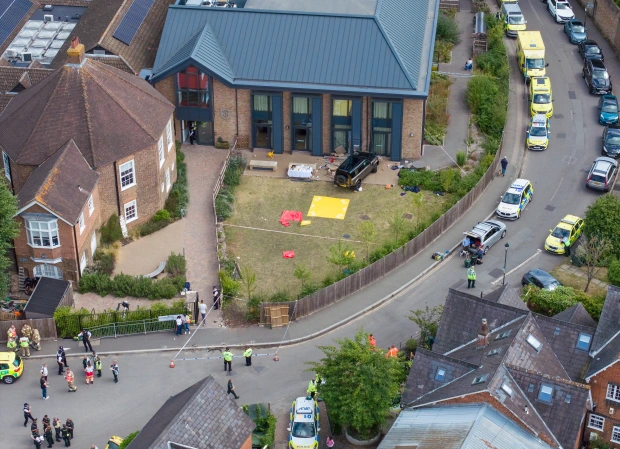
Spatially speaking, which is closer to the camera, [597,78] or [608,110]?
[608,110]

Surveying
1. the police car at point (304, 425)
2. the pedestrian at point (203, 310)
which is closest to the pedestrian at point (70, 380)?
the pedestrian at point (203, 310)

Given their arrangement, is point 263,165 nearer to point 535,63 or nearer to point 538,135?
point 538,135

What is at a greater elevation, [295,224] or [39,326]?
[295,224]

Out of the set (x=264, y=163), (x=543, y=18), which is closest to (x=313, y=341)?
(x=264, y=163)

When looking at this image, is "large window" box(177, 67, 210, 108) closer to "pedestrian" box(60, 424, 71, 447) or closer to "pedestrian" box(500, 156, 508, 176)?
"pedestrian" box(500, 156, 508, 176)

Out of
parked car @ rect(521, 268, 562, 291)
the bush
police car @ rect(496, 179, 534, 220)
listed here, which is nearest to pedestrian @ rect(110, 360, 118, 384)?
the bush

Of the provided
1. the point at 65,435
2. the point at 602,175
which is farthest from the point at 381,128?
the point at 65,435

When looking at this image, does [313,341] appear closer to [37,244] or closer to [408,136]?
[37,244]
